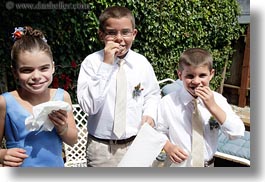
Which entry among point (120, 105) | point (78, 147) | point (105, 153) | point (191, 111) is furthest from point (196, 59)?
point (78, 147)

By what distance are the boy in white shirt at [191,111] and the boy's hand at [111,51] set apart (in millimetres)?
202

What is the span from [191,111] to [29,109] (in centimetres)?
49

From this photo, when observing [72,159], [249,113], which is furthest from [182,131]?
[72,159]

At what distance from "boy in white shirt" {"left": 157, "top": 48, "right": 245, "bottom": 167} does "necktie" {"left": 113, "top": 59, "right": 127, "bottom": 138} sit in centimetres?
12

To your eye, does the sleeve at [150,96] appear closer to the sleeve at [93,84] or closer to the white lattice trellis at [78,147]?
the sleeve at [93,84]

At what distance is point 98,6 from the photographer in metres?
1.47

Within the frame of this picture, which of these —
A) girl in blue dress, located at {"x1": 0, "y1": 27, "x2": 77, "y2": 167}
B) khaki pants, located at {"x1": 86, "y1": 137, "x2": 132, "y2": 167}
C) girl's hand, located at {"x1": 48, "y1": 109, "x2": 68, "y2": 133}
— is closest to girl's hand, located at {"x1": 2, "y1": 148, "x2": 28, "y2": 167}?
girl in blue dress, located at {"x1": 0, "y1": 27, "x2": 77, "y2": 167}

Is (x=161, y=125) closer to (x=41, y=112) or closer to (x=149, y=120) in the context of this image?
(x=149, y=120)

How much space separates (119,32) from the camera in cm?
121

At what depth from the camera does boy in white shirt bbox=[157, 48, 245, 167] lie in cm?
118

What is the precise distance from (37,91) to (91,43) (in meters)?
0.47

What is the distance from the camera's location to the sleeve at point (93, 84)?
1.16 m

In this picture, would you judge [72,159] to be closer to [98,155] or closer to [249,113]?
[98,155]

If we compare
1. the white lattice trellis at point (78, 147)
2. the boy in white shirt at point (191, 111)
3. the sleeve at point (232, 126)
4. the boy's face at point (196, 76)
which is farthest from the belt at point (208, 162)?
the white lattice trellis at point (78, 147)
